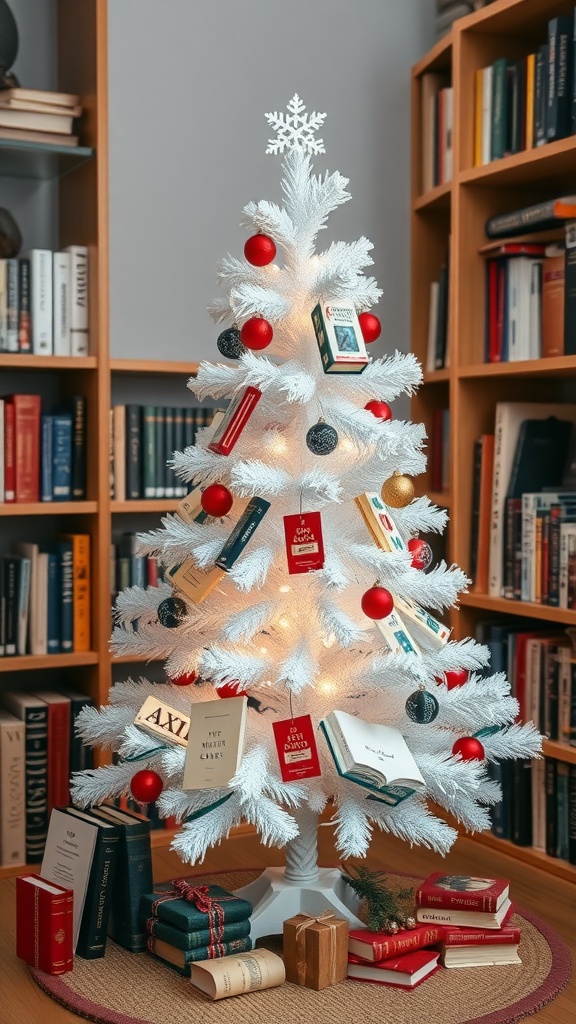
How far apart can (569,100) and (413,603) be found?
1161 mm

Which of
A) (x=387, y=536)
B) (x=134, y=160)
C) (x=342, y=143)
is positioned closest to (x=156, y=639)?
(x=387, y=536)

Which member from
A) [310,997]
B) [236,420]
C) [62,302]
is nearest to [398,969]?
[310,997]

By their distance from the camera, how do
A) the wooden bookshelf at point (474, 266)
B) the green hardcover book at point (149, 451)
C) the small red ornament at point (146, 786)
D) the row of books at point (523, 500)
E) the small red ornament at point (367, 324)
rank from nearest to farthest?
the small red ornament at point (146, 786), the small red ornament at point (367, 324), the row of books at point (523, 500), the wooden bookshelf at point (474, 266), the green hardcover book at point (149, 451)

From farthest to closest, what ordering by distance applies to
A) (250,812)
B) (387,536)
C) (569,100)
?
1. (569,100)
2. (387,536)
3. (250,812)

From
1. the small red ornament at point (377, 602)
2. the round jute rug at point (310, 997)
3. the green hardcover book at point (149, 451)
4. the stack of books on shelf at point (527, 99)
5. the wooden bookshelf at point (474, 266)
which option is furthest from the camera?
the green hardcover book at point (149, 451)

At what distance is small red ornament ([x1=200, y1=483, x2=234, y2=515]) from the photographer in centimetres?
209

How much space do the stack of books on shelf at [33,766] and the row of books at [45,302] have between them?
2.67ft

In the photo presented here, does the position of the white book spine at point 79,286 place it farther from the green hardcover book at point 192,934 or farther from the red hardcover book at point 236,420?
the green hardcover book at point 192,934

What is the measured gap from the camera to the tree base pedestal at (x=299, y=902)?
7.09 ft

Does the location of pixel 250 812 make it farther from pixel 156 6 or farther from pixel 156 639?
pixel 156 6

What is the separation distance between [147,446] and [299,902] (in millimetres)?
1151

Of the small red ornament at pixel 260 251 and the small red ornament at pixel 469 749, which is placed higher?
Result: the small red ornament at pixel 260 251

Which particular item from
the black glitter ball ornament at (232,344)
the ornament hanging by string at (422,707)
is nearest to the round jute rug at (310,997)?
the ornament hanging by string at (422,707)

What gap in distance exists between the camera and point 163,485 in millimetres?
2877
